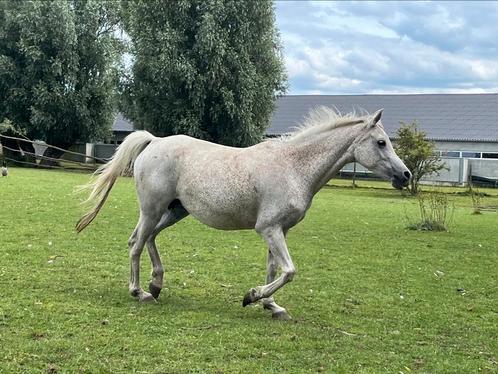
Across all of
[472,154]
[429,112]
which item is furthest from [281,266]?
[429,112]

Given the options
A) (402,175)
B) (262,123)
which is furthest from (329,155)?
(262,123)

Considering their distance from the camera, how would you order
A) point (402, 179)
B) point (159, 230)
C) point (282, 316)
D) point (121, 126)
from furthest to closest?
point (121, 126) < point (159, 230) < point (282, 316) < point (402, 179)

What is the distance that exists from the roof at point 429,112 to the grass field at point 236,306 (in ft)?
102

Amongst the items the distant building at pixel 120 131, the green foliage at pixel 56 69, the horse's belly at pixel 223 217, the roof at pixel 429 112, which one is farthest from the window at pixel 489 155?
the horse's belly at pixel 223 217

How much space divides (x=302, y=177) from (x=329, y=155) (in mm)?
402

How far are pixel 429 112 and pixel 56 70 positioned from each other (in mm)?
30649

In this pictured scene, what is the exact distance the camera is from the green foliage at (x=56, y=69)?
1496 inches

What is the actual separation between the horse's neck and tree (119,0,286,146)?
1066 inches

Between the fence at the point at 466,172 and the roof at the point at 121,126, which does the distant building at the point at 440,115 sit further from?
the roof at the point at 121,126

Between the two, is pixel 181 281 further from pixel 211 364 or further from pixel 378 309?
pixel 211 364

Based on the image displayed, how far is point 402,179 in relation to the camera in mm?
6258

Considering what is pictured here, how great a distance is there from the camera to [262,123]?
36.5m

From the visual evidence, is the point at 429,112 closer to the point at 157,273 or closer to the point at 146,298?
the point at 157,273

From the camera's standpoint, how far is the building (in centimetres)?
3891
